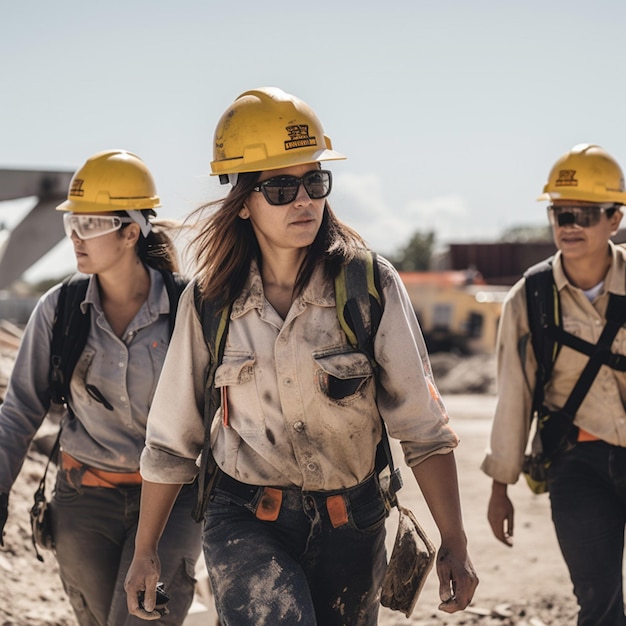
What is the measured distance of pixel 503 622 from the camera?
6121 millimetres

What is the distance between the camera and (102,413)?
412 cm

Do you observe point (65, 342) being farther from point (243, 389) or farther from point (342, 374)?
point (342, 374)

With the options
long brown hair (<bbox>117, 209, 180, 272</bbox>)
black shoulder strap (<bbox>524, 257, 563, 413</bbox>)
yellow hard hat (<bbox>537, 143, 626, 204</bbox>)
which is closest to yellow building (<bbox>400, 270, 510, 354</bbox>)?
yellow hard hat (<bbox>537, 143, 626, 204</bbox>)

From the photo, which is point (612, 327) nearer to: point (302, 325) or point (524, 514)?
point (302, 325)

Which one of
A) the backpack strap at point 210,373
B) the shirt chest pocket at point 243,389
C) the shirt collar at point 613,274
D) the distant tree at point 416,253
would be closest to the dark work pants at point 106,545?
the backpack strap at point 210,373

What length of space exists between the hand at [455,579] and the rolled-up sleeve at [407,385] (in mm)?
299

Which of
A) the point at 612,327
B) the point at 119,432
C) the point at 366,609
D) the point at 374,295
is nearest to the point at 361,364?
the point at 374,295

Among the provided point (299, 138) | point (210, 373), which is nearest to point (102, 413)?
point (210, 373)

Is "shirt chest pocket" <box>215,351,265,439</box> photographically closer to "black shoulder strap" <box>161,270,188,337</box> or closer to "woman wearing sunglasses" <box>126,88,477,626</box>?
"woman wearing sunglasses" <box>126,88,477,626</box>

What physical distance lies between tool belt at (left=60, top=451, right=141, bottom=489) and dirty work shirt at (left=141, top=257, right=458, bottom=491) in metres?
1.03

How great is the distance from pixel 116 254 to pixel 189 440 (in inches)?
51.7

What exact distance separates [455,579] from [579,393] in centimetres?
162

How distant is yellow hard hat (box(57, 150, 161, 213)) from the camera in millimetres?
4371

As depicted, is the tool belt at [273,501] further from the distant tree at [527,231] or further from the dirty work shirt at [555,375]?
the distant tree at [527,231]
